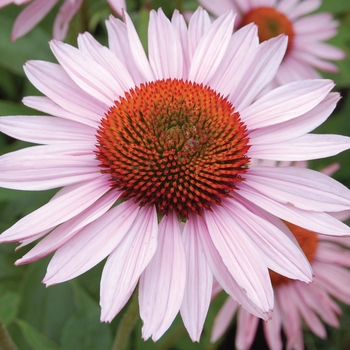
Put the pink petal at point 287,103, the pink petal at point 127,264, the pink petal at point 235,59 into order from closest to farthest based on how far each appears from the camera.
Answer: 1. the pink petal at point 127,264
2. the pink petal at point 287,103
3. the pink petal at point 235,59

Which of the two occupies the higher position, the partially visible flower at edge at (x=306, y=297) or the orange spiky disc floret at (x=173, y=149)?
the orange spiky disc floret at (x=173, y=149)

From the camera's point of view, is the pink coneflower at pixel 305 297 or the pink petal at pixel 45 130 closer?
the pink petal at pixel 45 130

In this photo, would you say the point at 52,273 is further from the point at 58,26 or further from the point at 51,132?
the point at 58,26

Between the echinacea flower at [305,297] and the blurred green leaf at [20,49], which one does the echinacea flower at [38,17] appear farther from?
the echinacea flower at [305,297]

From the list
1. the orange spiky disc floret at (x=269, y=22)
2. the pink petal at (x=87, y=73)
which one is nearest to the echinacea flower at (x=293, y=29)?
the orange spiky disc floret at (x=269, y=22)

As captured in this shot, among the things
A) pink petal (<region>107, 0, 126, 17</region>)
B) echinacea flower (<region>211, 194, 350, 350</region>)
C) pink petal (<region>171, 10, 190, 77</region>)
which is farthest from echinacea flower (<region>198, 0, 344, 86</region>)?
pink petal (<region>171, 10, 190, 77</region>)

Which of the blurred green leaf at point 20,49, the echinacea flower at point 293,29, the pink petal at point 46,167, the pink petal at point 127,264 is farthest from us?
the echinacea flower at point 293,29

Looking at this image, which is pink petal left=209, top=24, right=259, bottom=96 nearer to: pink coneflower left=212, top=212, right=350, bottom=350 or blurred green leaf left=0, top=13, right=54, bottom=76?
pink coneflower left=212, top=212, right=350, bottom=350

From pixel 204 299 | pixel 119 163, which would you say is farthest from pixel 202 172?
pixel 204 299
